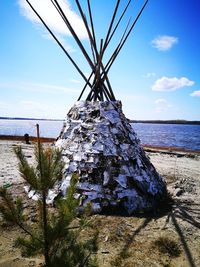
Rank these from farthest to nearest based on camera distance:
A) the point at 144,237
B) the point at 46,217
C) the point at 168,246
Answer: the point at 144,237 < the point at 168,246 < the point at 46,217

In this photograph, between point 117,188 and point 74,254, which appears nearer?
point 74,254

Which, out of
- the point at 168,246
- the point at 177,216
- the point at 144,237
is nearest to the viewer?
the point at 168,246

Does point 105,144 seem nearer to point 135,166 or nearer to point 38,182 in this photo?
point 135,166

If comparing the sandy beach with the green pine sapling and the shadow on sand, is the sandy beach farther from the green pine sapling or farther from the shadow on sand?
the green pine sapling

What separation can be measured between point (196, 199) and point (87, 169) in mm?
2557

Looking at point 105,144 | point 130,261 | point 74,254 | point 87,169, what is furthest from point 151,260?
point 105,144

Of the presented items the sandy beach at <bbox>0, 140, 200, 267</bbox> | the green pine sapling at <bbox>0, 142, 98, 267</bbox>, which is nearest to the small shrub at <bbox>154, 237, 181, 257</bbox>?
the sandy beach at <bbox>0, 140, 200, 267</bbox>

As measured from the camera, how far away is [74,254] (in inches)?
90.9

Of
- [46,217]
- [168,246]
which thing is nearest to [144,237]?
[168,246]

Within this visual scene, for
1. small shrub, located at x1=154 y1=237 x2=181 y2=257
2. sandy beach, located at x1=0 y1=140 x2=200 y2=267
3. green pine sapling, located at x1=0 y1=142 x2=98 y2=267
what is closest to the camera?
green pine sapling, located at x1=0 y1=142 x2=98 y2=267

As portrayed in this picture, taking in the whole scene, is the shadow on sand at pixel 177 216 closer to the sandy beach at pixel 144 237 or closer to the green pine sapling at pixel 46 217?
the sandy beach at pixel 144 237

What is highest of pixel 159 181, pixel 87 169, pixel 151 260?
pixel 87 169

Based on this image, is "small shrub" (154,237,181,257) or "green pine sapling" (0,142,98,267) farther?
"small shrub" (154,237,181,257)

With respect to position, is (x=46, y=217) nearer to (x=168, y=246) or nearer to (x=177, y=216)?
(x=168, y=246)
